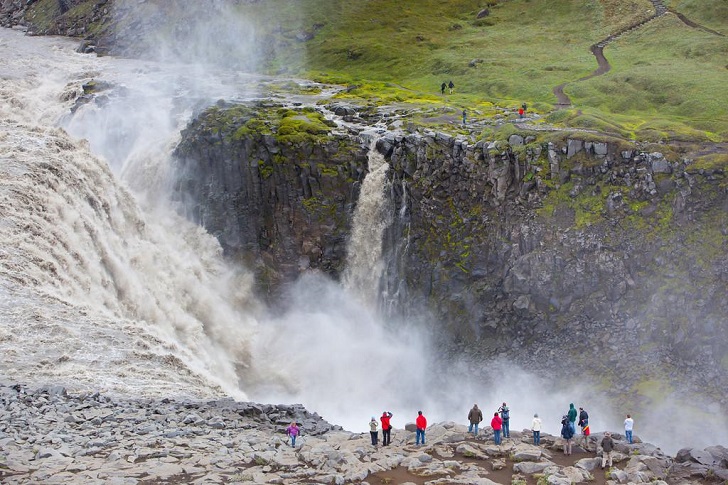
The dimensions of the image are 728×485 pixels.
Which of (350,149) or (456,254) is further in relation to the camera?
(350,149)

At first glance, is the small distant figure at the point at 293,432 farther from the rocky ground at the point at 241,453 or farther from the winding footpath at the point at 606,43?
the winding footpath at the point at 606,43

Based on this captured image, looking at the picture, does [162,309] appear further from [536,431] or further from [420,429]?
[536,431]

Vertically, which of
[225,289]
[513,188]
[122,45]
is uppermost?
[122,45]

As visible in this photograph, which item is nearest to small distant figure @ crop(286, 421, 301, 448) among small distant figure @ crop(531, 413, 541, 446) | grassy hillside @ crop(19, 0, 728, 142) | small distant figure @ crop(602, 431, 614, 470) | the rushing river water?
the rushing river water

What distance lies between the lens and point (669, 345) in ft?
181

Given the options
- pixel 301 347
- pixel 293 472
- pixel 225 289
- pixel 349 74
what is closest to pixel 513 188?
pixel 301 347

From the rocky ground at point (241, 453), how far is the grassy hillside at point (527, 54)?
127 ft

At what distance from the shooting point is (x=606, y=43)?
11106 cm

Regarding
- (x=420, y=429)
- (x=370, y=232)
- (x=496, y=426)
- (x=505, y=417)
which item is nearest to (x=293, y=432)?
(x=420, y=429)

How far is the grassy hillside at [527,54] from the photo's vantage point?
79.4 m

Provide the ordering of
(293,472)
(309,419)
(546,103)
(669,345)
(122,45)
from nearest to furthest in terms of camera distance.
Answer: (293,472) < (309,419) < (669,345) < (546,103) < (122,45)

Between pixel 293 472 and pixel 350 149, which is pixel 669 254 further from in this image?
pixel 293 472

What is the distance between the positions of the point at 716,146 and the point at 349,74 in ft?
216

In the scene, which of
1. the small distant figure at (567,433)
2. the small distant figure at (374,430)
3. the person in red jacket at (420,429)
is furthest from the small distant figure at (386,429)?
the small distant figure at (567,433)
